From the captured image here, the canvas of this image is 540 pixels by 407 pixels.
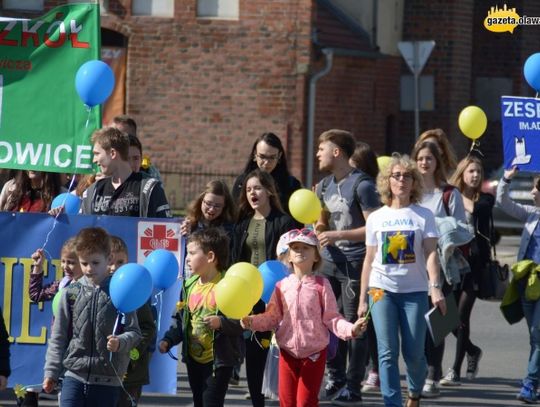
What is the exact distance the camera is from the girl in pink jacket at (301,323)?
7.87 m

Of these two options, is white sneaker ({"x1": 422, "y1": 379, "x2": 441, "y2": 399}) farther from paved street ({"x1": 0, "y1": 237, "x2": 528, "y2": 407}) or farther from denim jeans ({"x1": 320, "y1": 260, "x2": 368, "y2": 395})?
denim jeans ({"x1": 320, "y1": 260, "x2": 368, "y2": 395})

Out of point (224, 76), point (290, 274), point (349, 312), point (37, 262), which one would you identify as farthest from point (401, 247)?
point (224, 76)

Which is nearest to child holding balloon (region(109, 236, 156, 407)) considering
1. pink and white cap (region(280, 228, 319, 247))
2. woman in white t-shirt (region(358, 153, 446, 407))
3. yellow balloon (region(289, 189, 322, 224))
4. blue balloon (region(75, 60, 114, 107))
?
pink and white cap (region(280, 228, 319, 247))

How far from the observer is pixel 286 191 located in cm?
973

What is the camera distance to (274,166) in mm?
9742

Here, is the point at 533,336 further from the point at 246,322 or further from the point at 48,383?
the point at 48,383

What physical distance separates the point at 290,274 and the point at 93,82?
165cm

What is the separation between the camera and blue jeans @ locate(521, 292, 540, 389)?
32.7ft

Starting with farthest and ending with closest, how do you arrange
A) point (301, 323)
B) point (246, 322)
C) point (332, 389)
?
1. point (332, 389)
2. point (301, 323)
3. point (246, 322)

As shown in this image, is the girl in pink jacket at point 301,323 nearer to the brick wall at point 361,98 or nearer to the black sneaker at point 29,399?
the black sneaker at point 29,399

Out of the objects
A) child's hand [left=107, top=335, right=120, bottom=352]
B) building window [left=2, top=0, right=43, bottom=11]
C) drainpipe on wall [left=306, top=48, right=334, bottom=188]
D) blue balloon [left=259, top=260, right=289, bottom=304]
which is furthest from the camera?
building window [left=2, top=0, right=43, bottom=11]

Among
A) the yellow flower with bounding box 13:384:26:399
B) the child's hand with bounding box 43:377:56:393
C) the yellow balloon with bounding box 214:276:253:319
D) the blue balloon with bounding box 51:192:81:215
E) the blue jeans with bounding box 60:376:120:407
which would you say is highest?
the blue balloon with bounding box 51:192:81:215

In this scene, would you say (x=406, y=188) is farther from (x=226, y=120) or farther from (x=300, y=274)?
(x=226, y=120)

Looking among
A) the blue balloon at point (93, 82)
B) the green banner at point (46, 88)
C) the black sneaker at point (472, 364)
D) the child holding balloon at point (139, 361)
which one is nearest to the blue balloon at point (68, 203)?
the green banner at point (46, 88)
